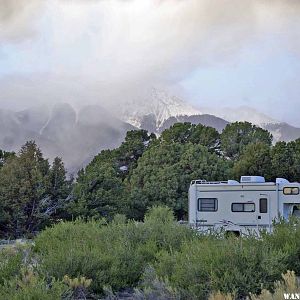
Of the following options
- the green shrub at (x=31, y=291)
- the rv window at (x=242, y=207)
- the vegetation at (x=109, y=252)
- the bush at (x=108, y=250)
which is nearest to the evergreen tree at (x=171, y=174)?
the vegetation at (x=109, y=252)

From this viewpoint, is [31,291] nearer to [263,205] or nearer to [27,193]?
[263,205]

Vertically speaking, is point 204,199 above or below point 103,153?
below

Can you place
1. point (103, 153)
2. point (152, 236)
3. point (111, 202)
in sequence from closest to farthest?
point (152, 236) → point (111, 202) → point (103, 153)

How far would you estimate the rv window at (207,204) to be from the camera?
20.9 m

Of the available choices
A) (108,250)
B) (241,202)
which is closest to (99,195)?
(241,202)

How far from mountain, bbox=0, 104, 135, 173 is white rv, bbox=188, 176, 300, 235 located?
106575 millimetres

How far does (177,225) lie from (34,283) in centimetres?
567

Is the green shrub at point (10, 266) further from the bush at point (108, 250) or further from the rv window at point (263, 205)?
the rv window at point (263, 205)

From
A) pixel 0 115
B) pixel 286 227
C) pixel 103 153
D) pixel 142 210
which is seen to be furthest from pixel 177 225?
pixel 0 115

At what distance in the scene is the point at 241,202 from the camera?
20.5m

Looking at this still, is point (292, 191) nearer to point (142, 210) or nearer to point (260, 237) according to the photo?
point (260, 237)

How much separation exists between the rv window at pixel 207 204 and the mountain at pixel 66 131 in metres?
106

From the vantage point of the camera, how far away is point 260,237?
8328 mm

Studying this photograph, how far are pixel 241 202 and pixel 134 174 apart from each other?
2663 cm
